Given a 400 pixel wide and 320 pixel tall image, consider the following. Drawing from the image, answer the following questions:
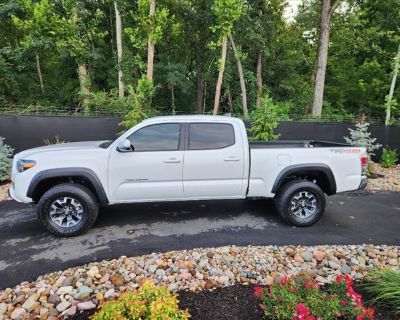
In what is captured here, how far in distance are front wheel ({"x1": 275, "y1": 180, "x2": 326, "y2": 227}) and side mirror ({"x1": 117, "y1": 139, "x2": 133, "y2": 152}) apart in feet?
8.28

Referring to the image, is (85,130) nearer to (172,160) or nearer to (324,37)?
(172,160)

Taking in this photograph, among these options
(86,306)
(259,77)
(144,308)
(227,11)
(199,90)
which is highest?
(227,11)

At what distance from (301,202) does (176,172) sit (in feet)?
6.93

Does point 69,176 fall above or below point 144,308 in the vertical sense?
above

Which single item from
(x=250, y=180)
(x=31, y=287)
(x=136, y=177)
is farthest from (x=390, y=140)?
(x=31, y=287)

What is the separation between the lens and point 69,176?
424cm

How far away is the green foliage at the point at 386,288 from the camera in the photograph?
2.66m

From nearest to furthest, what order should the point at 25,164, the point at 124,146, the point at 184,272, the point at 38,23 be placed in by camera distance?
the point at 184,272 → the point at 25,164 → the point at 124,146 → the point at 38,23

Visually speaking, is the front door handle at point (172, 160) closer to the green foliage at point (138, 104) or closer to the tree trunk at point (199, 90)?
the green foliage at point (138, 104)

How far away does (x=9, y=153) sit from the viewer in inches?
318

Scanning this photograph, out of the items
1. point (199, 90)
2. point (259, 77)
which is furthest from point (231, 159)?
point (259, 77)

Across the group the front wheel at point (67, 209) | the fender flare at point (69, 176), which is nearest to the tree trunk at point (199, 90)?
the fender flare at point (69, 176)

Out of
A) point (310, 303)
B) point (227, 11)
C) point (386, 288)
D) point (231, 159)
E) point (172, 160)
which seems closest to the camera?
point (310, 303)

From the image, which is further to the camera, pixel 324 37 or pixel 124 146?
pixel 324 37
